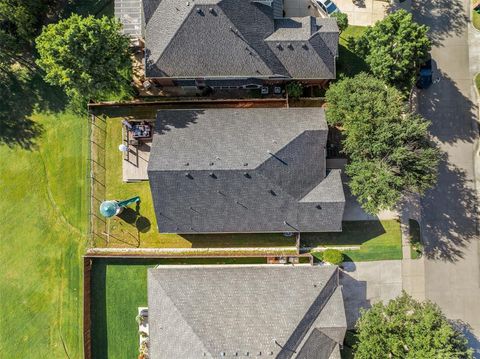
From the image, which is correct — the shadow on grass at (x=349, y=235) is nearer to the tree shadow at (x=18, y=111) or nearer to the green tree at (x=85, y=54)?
the green tree at (x=85, y=54)

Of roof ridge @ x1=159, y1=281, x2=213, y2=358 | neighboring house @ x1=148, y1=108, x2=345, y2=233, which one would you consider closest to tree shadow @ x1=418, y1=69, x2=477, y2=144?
neighboring house @ x1=148, y1=108, x2=345, y2=233

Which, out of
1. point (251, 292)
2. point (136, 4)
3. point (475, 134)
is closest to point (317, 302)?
point (251, 292)

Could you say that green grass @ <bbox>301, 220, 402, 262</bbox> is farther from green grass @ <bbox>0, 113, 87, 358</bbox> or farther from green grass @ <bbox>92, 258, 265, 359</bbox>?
green grass @ <bbox>0, 113, 87, 358</bbox>

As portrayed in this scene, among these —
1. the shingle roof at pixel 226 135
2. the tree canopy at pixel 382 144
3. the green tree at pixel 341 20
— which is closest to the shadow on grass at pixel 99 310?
the shingle roof at pixel 226 135

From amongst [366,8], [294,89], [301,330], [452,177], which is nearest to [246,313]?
[301,330]

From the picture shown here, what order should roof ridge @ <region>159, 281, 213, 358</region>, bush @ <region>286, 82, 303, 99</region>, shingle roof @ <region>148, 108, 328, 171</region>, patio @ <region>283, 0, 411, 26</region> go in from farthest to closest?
patio @ <region>283, 0, 411, 26</region>
bush @ <region>286, 82, 303, 99</region>
shingle roof @ <region>148, 108, 328, 171</region>
roof ridge @ <region>159, 281, 213, 358</region>
